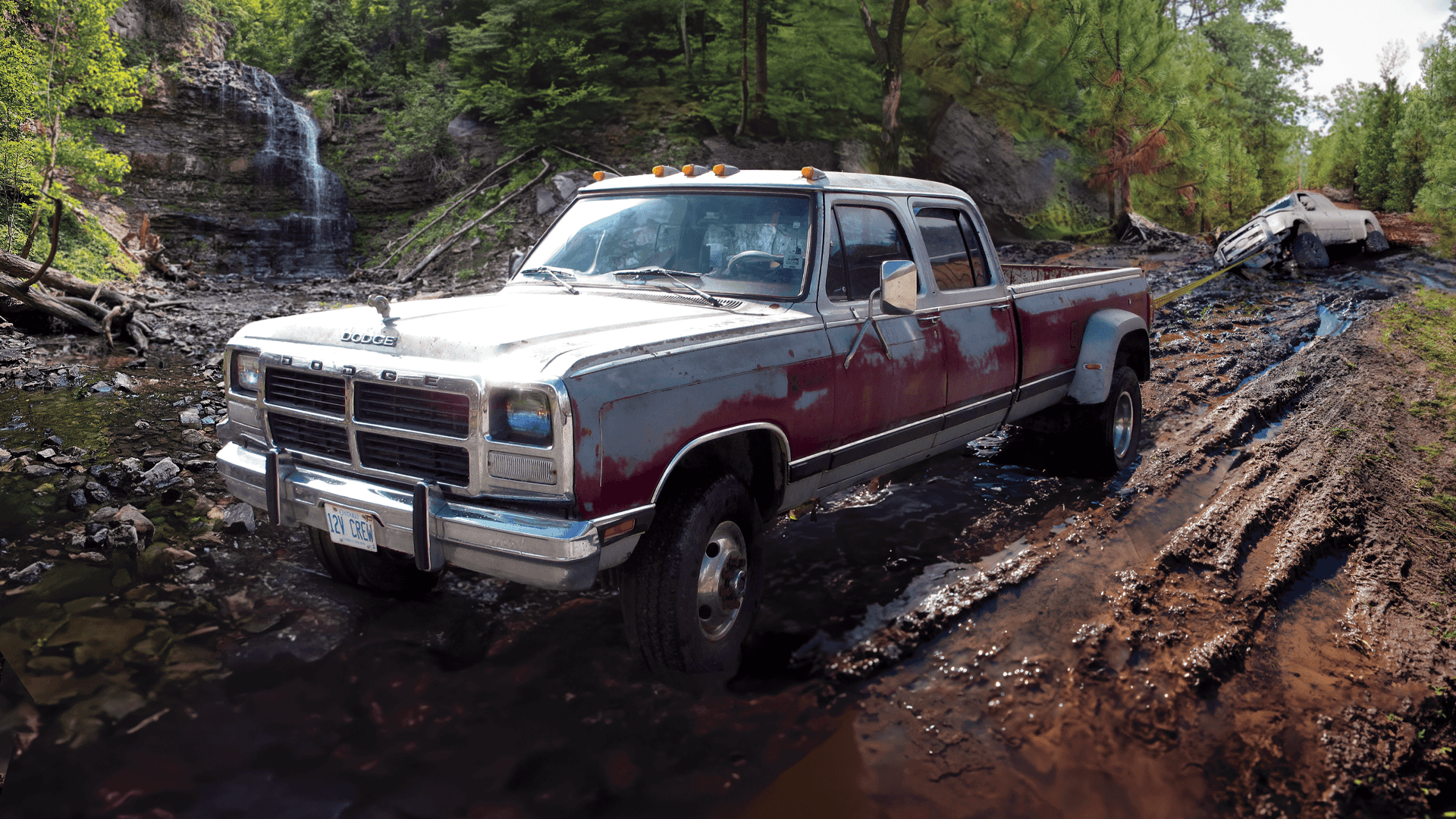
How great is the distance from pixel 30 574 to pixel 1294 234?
23271mm

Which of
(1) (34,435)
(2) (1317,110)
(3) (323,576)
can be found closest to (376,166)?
(1) (34,435)

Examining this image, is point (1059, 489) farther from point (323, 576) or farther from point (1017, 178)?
point (1017, 178)

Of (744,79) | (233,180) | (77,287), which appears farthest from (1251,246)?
(233,180)

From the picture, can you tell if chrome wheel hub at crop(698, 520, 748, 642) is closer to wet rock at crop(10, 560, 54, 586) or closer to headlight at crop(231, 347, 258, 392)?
headlight at crop(231, 347, 258, 392)

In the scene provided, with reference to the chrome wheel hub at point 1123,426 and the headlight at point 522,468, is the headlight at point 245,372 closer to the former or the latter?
the headlight at point 522,468

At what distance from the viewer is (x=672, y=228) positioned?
14.3ft

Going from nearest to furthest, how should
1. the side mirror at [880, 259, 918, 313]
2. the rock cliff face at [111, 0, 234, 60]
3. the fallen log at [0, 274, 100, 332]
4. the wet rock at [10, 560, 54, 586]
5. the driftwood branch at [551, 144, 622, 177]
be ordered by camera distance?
the side mirror at [880, 259, 918, 313] < the wet rock at [10, 560, 54, 586] < the fallen log at [0, 274, 100, 332] < the driftwood branch at [551, 144, 622, 177] < the rock cliff face at [111, 0, 234, 60]

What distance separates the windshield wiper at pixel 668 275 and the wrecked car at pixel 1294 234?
59.6 feet

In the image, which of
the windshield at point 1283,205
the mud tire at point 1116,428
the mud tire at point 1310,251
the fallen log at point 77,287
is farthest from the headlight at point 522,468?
the windshield at point 1283,205

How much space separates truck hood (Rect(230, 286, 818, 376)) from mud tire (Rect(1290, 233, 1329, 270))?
20.9 m

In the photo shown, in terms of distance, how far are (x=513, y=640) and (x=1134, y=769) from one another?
2608mm

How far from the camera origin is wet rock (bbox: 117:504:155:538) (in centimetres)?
489

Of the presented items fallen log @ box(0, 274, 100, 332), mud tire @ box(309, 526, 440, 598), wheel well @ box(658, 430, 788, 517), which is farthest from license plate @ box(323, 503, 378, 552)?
fallen log @ box(0, 274, 100, 332)

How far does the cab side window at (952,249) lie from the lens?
4895 millimetres
